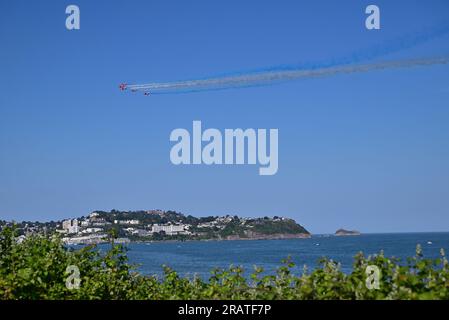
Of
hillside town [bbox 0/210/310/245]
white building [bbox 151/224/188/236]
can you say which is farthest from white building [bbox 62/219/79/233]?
white building [bbox 151/224/188/236]

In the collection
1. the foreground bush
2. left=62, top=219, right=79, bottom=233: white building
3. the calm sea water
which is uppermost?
left=62, top=219, right=79, bottom=233: white building

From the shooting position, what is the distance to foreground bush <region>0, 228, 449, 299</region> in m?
4.46

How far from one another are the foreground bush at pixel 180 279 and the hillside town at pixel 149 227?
16.6 inches

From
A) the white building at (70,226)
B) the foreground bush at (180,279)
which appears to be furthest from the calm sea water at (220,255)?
the white building at (70,226)

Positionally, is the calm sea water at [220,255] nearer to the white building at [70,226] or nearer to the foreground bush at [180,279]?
the foreground bush at [180,279]

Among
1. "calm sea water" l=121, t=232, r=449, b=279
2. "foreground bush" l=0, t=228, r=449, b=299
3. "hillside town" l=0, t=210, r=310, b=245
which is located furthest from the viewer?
"calm sea water" l=121, t=232, r=449, b=279

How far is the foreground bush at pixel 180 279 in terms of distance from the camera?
446 centimetres

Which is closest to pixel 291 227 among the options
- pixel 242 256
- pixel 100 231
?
pixel 100 231

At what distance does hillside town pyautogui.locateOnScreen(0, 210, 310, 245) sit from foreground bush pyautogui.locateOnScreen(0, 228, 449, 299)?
1.38ft

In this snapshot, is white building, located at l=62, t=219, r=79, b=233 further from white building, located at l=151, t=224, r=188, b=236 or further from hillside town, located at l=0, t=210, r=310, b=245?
white building, located at l=151, t=224, r=188, b=236

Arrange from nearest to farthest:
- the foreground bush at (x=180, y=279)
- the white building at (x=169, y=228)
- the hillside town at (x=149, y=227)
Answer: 1. the foreground bush at (x=180, y=279)
2. the hillside town at (x=149, y=227)
3. the white building at (x=169, y=228)

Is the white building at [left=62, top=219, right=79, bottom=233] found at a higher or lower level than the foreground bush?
higher

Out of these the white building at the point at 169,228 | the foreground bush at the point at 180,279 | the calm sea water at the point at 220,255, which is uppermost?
the white building at the point at 169,228
